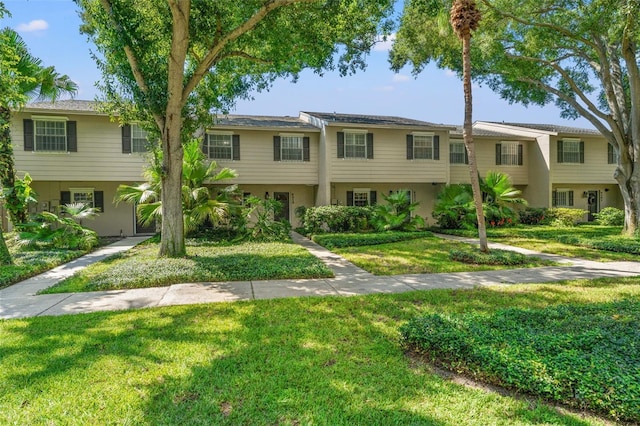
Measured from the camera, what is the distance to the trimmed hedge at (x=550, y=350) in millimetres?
2777

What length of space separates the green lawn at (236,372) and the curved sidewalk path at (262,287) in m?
0.62

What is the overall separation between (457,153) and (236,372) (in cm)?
1878

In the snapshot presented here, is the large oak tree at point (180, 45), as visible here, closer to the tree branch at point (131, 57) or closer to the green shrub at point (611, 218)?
the tree branch at point (131, 57)

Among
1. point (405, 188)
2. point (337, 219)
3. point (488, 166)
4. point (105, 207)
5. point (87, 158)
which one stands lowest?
point (337, 219)

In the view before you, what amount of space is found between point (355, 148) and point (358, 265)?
9.02 metres

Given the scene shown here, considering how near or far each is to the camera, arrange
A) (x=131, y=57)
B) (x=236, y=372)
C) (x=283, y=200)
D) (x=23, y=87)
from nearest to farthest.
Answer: (x=236, y=372) < (x=131, y=57) < (x=23, y=87) < (x=283, y=200)

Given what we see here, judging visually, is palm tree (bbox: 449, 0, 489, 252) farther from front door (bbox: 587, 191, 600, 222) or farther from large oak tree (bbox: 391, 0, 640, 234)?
front door (bbox: 587, 191, 600, 222)

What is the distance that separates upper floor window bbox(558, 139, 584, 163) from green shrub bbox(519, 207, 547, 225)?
376 centimetres

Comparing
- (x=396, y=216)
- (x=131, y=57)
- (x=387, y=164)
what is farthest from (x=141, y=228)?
(x=387, y=164)

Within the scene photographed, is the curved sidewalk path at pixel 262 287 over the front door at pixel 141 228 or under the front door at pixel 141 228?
under

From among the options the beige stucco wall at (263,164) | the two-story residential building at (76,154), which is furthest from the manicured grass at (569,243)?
the two-story residential building at (76,154)

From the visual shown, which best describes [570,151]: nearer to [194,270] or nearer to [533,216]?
[533,216]

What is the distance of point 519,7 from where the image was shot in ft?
41.3

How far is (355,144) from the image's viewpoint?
54.5 feet
